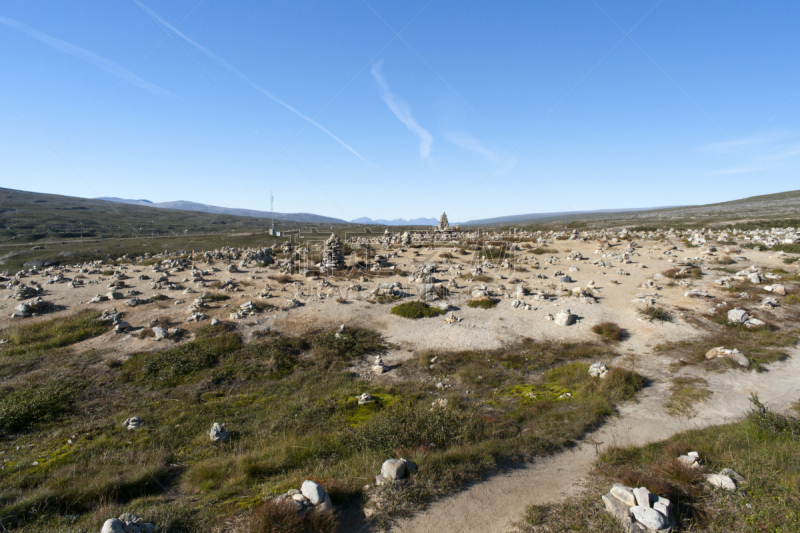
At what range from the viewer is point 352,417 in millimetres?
9297

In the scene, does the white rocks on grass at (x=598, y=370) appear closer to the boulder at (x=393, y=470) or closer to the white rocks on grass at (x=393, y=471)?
the white rocks on grass at (x=393, y=471)

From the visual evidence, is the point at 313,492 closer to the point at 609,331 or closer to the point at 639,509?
the point at 639,509

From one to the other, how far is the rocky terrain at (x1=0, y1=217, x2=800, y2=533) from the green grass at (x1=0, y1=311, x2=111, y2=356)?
10 cm

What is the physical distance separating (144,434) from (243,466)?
396 cm

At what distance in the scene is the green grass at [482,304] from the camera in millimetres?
18203

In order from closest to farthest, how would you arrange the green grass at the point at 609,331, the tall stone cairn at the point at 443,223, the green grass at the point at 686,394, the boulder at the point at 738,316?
the green grass at the point at 686,394 → the green grass at the point at 609,331 → the boulder at the point at 738,316 → the tall stone cairn at the point at 443,223

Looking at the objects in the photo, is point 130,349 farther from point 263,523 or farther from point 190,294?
point 263,523

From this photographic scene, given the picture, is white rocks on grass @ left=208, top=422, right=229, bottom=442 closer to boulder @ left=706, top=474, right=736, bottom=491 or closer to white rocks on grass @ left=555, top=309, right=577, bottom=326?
boulder @ left=706, top=474, right=736, bottom=491

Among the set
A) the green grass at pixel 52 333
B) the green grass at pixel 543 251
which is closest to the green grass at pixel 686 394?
the green grass at pixel 52 333

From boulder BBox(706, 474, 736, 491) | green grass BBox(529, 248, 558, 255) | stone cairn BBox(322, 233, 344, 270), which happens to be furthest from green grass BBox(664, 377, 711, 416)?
green grass BBox(529, 248, 558, 255)

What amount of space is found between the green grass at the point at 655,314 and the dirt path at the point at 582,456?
14.1 feet

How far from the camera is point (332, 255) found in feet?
89.8

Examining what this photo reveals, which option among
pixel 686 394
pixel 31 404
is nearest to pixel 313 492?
pixel 31 404

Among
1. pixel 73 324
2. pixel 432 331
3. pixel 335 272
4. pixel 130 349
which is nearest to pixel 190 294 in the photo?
pixel 73 324
